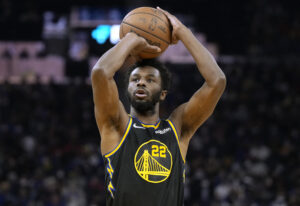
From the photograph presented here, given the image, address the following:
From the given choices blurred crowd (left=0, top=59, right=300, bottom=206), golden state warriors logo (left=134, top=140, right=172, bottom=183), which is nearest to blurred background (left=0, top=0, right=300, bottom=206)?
blurred crowd (left=0, top=59, right=300, bottom=206)

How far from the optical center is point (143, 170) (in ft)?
11.3

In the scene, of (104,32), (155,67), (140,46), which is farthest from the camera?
(104,32)

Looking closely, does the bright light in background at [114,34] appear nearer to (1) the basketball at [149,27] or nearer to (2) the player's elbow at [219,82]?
(1) the basketball at [149,27]

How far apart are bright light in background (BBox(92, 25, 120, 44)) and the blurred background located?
46 mm

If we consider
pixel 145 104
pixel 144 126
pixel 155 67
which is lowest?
pixel 144 126

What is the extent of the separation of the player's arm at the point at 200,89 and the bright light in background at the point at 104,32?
1086cm

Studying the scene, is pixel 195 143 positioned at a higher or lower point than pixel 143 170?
lower

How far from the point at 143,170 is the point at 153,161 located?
0.32 ft

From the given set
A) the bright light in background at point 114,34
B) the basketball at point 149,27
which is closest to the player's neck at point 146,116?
the basketball at point 149,27

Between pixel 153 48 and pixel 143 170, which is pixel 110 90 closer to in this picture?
pixel 153 48

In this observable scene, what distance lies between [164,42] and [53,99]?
35.7 feet

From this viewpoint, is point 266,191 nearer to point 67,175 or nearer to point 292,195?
point 292,195

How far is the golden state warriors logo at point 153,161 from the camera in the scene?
3.46 meters

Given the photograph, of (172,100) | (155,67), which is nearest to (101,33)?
(172,100)
